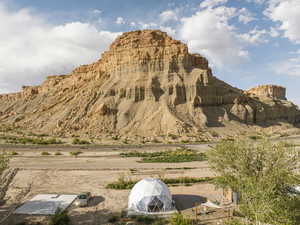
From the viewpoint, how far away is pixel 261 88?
123m

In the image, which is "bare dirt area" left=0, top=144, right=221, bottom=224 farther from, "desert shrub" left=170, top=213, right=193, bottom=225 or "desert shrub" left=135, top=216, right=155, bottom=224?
"desert shrub" left=170, top=213, right=193, bottom=225

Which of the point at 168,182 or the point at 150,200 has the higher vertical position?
the point at 150,200

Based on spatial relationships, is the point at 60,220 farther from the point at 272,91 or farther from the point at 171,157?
the point at 272,91

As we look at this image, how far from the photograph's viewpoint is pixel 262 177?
10.7m

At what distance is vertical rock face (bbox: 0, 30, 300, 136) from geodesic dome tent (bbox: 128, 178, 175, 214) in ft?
141

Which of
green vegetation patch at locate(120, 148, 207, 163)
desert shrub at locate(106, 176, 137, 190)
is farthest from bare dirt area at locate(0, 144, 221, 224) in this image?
green vegetation patch at locate(120, 148, 207, 163)

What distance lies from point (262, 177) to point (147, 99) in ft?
189

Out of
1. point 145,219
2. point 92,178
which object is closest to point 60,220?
point 145,219

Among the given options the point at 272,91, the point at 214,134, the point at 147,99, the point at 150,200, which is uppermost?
the point at 272,91

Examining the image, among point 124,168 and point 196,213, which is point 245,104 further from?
point 196,213

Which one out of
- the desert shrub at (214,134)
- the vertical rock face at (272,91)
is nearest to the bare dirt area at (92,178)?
the desert shrub at (214,134)

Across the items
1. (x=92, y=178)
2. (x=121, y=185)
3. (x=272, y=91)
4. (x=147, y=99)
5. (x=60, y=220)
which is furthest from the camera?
(x=272, y=91)

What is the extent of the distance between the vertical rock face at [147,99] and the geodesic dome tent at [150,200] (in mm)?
42875

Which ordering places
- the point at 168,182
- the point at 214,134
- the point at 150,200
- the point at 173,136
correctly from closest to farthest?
the point at 150,200
the point at 168,182
the point at 173,136
the point at 214,134
